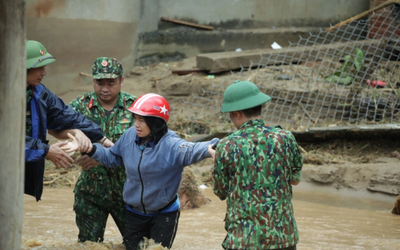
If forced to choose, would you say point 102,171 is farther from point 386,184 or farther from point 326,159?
point 326,159

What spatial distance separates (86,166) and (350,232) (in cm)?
307

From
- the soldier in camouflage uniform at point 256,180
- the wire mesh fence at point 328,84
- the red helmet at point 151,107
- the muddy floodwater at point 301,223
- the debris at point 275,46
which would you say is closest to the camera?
the soldier in camouflage uniform at point 256,180

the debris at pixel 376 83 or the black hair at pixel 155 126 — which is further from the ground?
the black hair at pixel 155 126

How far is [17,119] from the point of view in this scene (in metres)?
3.04

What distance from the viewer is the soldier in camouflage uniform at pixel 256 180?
344 centimetres

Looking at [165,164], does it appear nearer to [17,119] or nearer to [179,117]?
[17,119]

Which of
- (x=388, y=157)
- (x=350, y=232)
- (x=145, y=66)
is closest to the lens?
(x=350, y=232)

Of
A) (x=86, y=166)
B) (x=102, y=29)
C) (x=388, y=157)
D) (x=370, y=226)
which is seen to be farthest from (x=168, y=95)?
(x=86, y=166)

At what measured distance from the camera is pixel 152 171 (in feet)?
14.2

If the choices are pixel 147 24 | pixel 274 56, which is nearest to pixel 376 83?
pixel 274 56

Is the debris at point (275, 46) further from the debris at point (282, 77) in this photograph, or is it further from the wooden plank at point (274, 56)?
the debris at point (282, 77)

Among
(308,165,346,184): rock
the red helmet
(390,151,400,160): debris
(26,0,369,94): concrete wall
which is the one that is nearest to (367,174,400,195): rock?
(308,165,346,184): rock

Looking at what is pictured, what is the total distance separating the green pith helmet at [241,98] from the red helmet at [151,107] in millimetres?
860

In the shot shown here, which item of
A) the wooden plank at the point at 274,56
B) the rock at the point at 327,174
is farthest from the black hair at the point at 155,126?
the wooden plank at the point at 274,56
